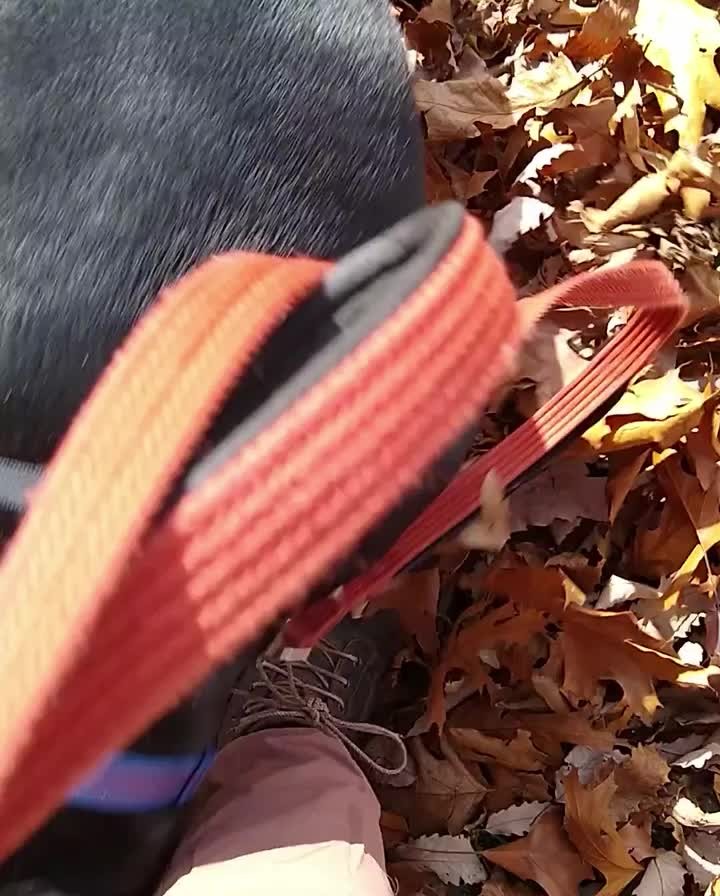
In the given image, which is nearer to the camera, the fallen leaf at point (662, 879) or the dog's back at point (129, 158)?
the dog's back at point (129, 158)

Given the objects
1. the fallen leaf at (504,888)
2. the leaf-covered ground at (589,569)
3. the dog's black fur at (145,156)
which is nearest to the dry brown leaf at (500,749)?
the leaf-covered ground at (589,569)

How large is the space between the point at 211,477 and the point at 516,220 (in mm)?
705

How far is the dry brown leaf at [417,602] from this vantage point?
1045mm

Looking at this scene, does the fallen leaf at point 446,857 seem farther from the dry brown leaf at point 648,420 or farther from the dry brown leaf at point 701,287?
the dry brown leaf at point 701,287

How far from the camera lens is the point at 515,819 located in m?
1.04

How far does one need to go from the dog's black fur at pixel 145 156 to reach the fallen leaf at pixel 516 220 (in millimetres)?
473

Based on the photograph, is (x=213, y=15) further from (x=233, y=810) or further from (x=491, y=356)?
(x=233, y=810)

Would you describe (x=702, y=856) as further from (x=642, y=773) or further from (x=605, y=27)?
(x=605, y=27)

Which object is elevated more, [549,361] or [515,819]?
[549,361]

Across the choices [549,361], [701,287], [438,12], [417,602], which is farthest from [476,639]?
[438,12]

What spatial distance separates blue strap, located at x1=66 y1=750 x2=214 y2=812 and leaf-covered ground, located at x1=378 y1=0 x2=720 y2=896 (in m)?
0.37

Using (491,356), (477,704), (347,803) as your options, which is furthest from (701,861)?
(491,356)

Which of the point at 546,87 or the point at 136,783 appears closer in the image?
the point at 136,783

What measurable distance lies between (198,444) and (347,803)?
0.47 metres
